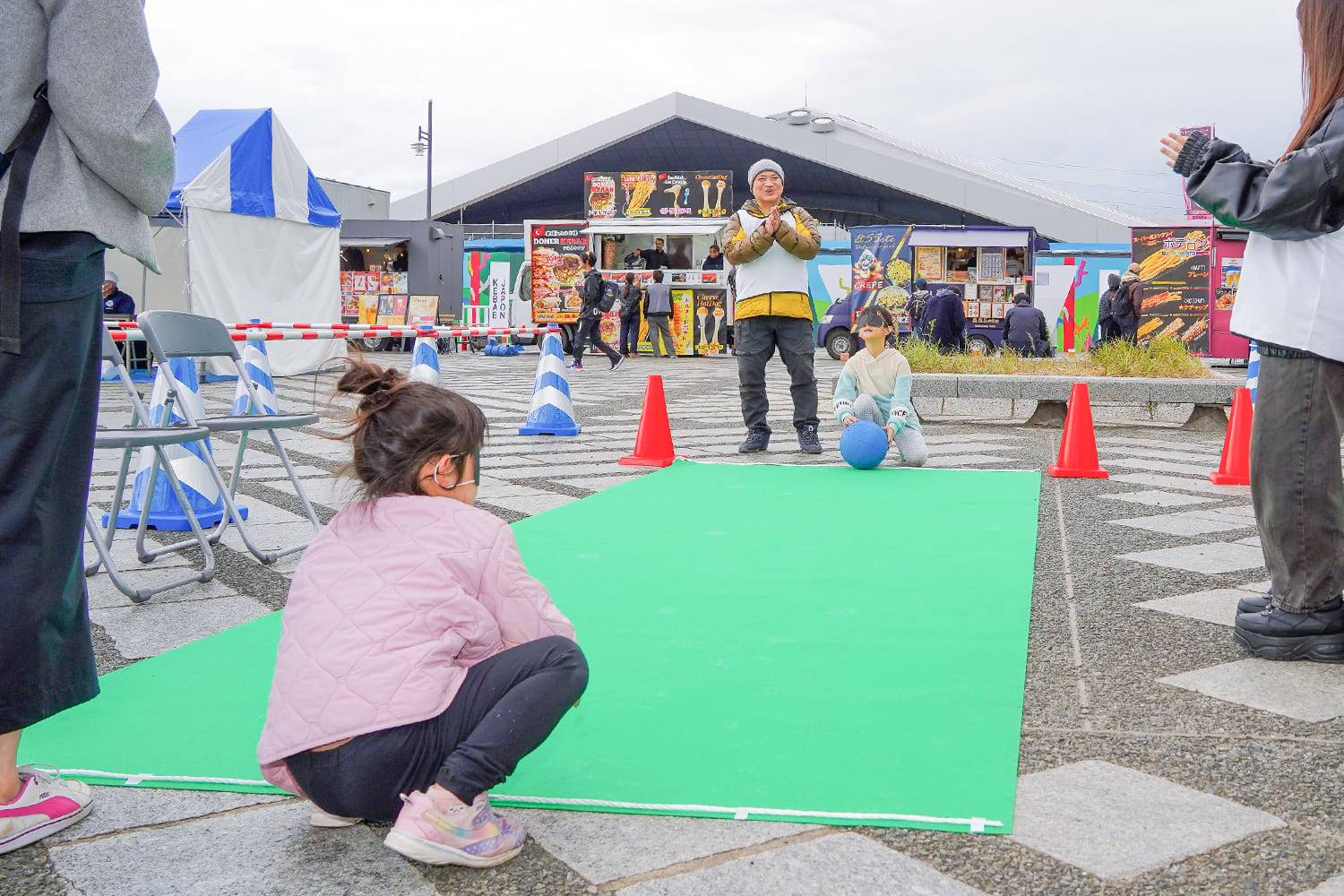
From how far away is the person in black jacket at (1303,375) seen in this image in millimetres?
2914

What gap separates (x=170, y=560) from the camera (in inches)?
168

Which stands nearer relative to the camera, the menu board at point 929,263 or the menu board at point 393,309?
the menu board at point 929,263

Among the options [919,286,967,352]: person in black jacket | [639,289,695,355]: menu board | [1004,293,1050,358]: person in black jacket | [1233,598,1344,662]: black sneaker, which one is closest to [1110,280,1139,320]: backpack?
[1004,293,1050,358]: person in black jacket

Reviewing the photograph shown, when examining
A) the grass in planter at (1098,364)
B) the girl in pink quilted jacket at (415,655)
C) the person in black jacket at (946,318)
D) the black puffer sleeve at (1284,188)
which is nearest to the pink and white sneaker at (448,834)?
the girl in pink quilted jacket at (415,655)

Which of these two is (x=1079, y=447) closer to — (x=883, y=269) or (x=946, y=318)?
(x=946, y=318)

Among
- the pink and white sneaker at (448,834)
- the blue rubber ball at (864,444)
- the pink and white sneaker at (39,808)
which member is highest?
the blue rubber ball at (864,444)

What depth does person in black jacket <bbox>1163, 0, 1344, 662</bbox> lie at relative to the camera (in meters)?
2.91

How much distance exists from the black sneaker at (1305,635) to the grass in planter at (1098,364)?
684 centimetres

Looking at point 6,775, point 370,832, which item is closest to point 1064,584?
point 370,832

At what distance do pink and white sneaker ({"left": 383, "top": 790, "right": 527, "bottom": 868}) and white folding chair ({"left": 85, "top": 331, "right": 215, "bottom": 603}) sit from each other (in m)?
1.72

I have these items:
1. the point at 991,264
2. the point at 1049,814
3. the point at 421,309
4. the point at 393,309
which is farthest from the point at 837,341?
the point at 1049,814

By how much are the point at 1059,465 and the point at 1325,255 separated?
357 cm

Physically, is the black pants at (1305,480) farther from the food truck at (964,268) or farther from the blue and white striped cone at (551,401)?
the food truck at (964,268)

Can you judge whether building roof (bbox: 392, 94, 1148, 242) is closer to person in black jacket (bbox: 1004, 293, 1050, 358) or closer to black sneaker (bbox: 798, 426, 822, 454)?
person in black jacket (bbox: 1004, 293, 1050, 358)
